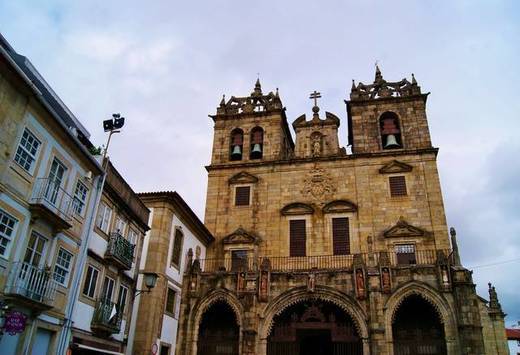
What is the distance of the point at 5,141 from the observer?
11.9 m

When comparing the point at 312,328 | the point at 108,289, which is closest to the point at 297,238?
the point at 312,328

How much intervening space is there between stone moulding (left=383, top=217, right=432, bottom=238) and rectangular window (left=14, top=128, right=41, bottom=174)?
1803 cm

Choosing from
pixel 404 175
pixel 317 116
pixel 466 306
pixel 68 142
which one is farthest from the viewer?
pixel 317 116

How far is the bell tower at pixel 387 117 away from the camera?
89.8 ft

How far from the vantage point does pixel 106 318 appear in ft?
53.5

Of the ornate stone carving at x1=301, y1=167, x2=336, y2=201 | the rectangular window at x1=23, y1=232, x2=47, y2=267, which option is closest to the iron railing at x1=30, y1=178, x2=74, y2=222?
the rectangular window at x1=23, y1=232, x2=47, y2=267

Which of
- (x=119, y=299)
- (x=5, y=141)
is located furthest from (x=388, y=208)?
(x=5, y=141)

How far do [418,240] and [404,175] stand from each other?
13.6ft

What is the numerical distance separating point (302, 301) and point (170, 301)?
651 centimetres

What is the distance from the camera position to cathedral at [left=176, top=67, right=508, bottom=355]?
67.7ft

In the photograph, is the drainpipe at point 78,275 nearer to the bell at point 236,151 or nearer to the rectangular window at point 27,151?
the rectangular window at point 27,151

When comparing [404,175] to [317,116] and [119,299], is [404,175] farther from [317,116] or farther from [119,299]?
[119,299]

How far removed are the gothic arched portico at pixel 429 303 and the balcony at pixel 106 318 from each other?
38.6 feet

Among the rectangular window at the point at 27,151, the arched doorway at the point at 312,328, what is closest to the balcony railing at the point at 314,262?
the arched doorway at the point at 312,328
